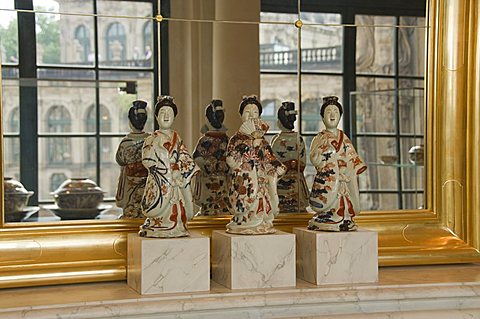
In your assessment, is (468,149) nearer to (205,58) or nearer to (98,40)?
(205,58)

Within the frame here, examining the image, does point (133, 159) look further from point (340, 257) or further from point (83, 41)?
point (340, 257)

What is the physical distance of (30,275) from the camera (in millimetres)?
2125

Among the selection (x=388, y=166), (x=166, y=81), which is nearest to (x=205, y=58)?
(x=166, y=81)

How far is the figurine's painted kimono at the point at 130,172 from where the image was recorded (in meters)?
2.18

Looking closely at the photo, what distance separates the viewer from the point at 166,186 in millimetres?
2043

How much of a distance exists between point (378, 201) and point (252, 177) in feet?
1.71

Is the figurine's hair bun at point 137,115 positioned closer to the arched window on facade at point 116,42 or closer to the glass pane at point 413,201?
the arched window on facade at point 116,42

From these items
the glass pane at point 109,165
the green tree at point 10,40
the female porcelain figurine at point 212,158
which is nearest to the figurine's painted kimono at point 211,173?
the female porcelain figurine at point 212,158

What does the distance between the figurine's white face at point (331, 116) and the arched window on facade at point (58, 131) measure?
2.21 ft

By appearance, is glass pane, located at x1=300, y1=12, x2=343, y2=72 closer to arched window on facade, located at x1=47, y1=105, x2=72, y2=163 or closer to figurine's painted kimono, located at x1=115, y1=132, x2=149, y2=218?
figurine's painted kimono, located at x1=115, y1=132, x2=149, y2=218

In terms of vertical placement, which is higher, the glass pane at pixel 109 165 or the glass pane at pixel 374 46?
the glass pane at pixel 374 46

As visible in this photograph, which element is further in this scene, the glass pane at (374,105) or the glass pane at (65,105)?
the glass pane at (374,105)

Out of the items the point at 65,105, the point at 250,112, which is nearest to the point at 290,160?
the point at 250,112

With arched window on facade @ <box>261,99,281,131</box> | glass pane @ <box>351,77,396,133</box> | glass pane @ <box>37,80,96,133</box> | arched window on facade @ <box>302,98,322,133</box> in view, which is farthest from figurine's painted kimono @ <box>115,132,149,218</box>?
glass pane @ <box>351,77,396,133</box>
